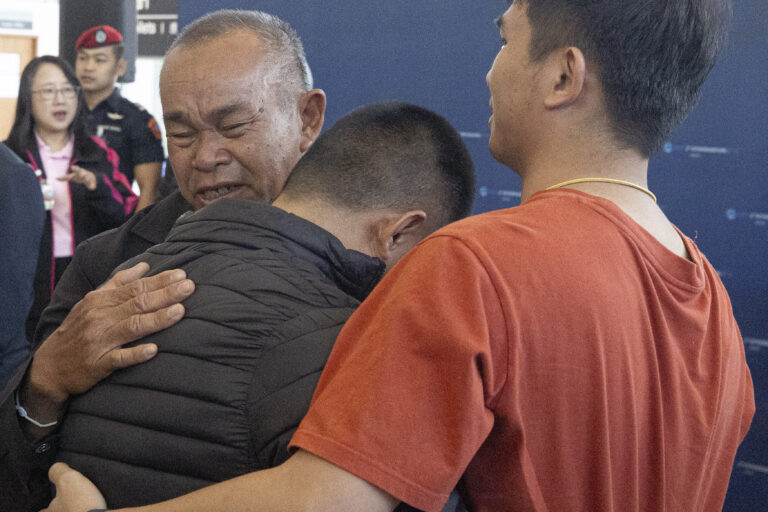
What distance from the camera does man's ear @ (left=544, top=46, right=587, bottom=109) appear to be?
928 mm

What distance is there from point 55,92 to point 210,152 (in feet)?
8.65

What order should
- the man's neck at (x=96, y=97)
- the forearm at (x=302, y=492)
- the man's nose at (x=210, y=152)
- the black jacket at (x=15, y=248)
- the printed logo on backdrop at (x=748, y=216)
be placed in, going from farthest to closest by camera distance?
the man's neck at (x=96, y=97) → the black jacket at (x=15, y=248) → the printed logo on backdrop at (x=748, y=216) → the man's nose at (x=210, y=152) → the forearm at (x=302, y=492)

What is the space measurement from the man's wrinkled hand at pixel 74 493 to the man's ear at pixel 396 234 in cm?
50

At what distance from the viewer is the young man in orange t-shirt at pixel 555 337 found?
765mm

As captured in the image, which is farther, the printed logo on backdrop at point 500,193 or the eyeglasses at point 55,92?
the eyeglasses at point 55,92

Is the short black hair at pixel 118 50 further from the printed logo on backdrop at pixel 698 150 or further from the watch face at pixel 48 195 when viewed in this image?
the printed logo on backdrop at pixel 698 150

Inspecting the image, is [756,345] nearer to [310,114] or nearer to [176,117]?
[310,114]

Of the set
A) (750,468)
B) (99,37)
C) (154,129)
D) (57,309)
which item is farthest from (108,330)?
(99,37)

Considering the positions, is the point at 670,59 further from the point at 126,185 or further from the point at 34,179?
the point at 126,185

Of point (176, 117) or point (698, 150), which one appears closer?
point (176, 117)

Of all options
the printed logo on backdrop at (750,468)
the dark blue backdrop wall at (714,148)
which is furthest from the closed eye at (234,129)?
the printed logo on backdrop at (750,468)

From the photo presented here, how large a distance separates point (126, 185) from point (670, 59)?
332 cm

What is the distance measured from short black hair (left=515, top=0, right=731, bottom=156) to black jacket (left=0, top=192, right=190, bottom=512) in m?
0.87

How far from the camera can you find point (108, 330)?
3.62ft
